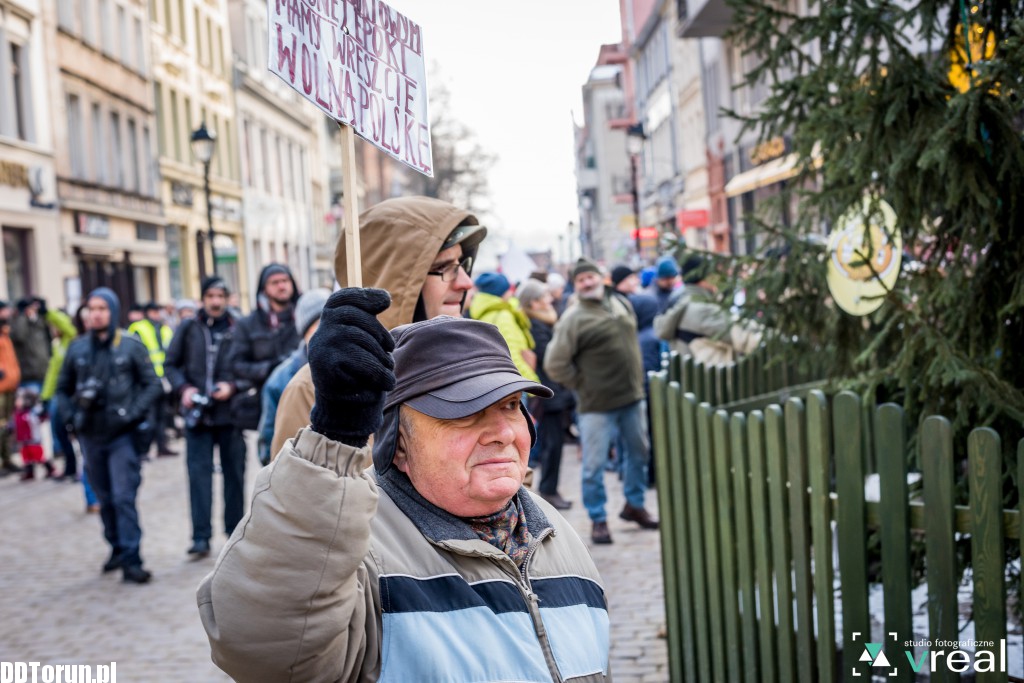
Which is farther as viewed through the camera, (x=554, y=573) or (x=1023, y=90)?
(x=1023, y=90)

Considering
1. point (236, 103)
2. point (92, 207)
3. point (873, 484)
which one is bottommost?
point (873, 484)

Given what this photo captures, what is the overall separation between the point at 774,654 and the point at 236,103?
46074mm

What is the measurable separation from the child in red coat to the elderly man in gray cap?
12.5 m

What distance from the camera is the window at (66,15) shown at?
3009 centimetres

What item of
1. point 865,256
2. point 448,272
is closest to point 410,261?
point 448,272

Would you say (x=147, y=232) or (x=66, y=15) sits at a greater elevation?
(x=66, y=15)

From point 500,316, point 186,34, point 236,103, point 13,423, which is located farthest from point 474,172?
point 500,316

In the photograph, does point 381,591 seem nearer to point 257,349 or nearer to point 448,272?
point 448,272

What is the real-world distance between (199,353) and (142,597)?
2.29 metres

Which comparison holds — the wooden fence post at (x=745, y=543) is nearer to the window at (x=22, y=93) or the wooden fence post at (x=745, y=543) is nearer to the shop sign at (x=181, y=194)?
the window at (x=22, y=93)

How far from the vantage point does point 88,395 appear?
8.76m

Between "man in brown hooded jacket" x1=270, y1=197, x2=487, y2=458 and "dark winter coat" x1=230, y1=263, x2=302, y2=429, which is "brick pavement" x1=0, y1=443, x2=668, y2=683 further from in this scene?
"man in brown hooded jacket" x1=270, y1=197, x2=487, y2=458

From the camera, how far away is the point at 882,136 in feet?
16.4

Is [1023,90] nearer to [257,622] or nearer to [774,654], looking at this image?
[774,654]
